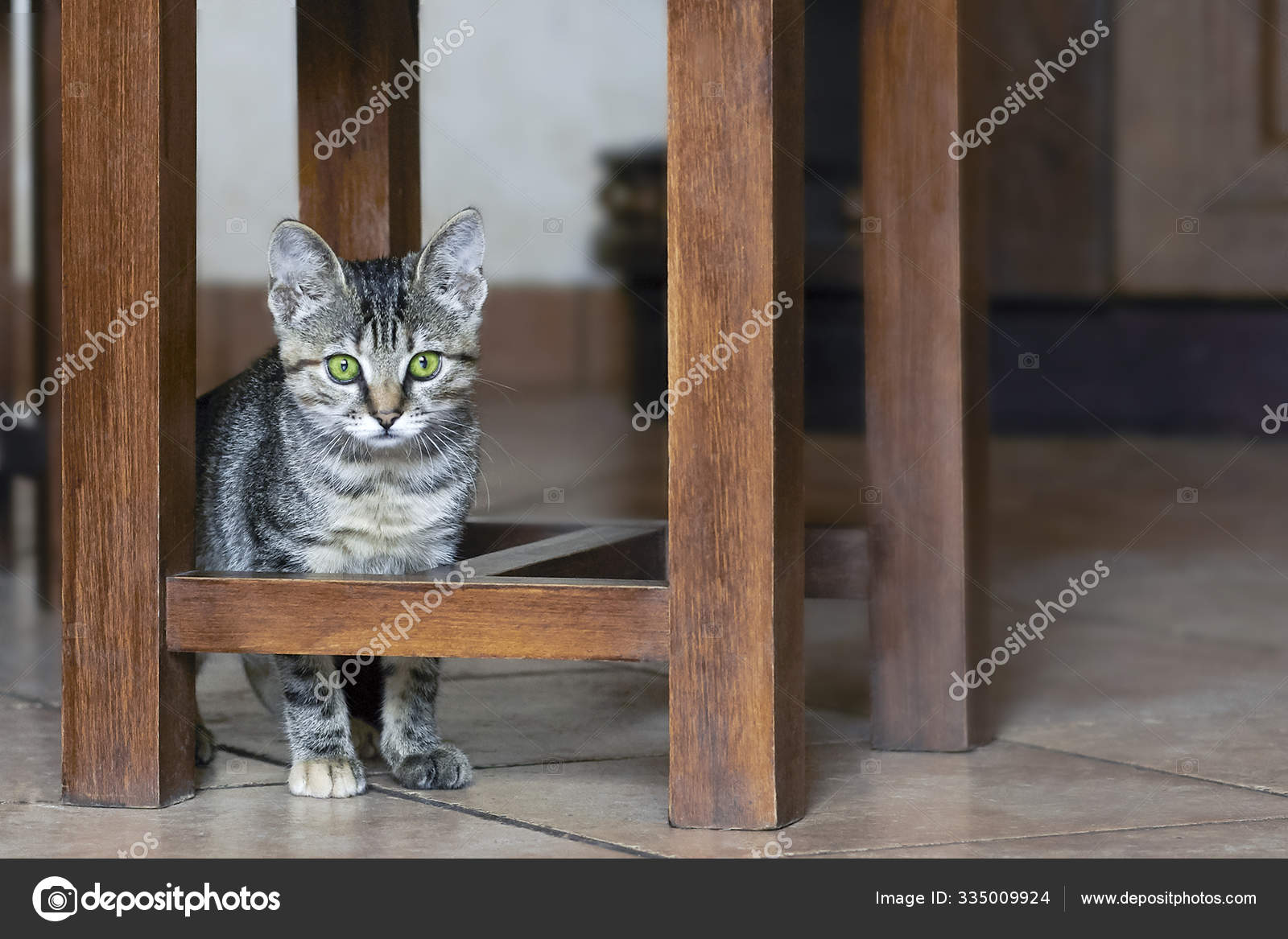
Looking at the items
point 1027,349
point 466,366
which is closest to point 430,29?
point 1027,349

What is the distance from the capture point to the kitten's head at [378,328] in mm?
1597

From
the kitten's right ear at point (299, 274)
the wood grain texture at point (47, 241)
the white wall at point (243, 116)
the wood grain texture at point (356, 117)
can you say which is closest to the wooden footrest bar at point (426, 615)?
the kitten's right ear at point (299, 274)

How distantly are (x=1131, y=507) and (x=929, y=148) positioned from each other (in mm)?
2588

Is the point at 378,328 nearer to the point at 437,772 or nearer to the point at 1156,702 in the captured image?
the point at 437,772

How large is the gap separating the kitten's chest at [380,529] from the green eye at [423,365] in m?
0.13

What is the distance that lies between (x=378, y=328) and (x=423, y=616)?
1.27 ft

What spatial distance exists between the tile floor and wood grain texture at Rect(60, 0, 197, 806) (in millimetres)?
79

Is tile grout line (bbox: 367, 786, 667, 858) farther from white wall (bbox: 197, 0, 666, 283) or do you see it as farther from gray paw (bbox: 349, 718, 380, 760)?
white wall (bbox: 197, 0, 666, 283)

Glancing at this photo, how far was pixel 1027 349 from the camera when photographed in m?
6.15

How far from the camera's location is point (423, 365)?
1639 mm

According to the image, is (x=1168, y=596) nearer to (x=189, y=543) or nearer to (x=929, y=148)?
(x=929, y=148)

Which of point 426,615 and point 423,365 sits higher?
point 423,365

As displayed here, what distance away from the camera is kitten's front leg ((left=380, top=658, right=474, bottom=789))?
4.97 feet

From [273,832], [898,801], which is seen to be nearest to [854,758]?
[898,801]
